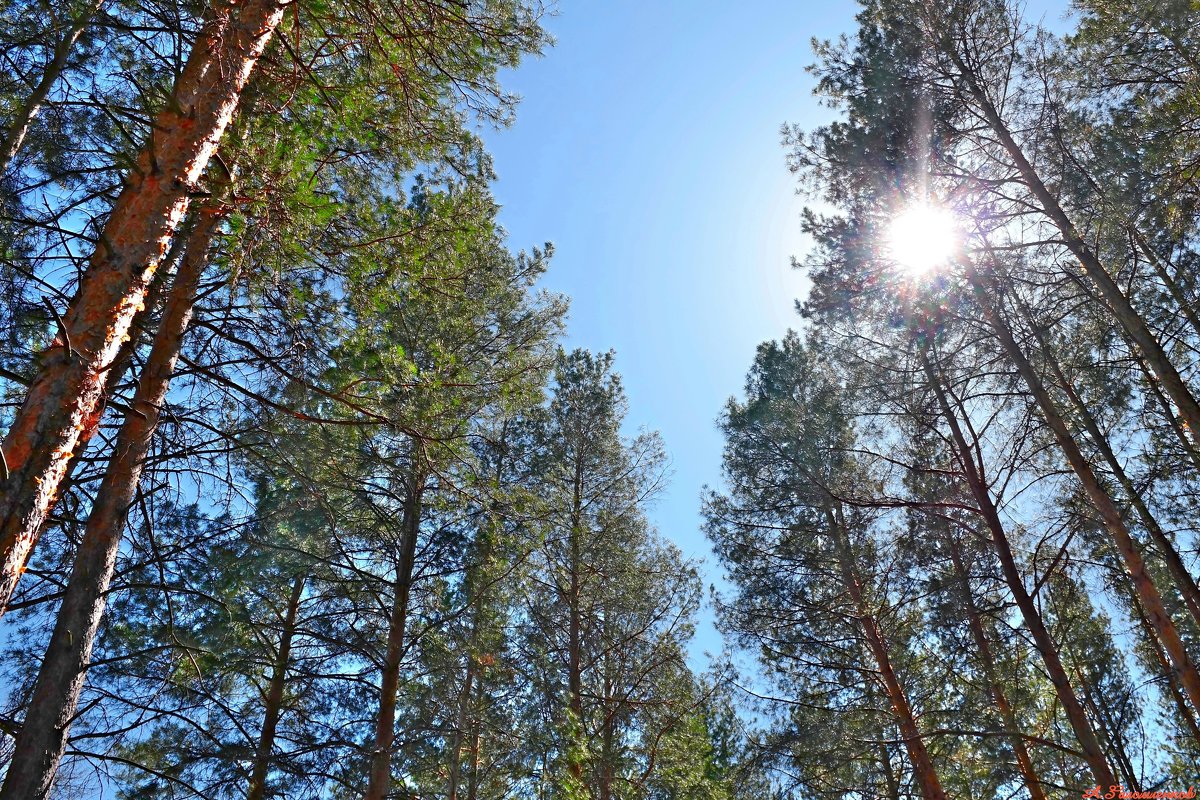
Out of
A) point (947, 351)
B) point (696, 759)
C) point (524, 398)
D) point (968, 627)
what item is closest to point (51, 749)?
point (524, 398)

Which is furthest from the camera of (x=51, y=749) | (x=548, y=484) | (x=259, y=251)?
(x=548, y=484)

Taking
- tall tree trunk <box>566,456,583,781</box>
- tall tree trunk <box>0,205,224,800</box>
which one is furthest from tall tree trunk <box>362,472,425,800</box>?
tall tree trunk <box>566,456,583,781</box>

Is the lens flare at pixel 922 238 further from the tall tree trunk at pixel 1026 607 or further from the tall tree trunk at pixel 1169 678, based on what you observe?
the tall tree trunk at pixel 1169 678

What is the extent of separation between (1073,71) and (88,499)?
10.5m

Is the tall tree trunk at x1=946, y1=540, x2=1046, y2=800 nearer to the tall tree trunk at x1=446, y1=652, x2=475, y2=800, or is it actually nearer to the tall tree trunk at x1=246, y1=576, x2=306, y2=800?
the tall tree trunk at x1=446, y1=652, x2=475, y2=800

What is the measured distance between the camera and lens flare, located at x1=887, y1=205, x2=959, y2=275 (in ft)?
25.3

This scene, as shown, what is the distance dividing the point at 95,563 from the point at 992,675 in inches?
375

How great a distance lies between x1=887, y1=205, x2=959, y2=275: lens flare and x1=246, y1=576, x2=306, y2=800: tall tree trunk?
8377 millimetres

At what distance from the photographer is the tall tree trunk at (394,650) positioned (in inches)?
252

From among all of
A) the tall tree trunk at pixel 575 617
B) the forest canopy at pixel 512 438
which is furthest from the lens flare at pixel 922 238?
the tall tree trunk at pixel 575 617

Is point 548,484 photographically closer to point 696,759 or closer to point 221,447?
point 696,759

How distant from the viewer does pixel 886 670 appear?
9.35m

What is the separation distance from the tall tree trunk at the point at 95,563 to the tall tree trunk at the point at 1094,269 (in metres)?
7.57

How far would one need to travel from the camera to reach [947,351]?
7809 mm
